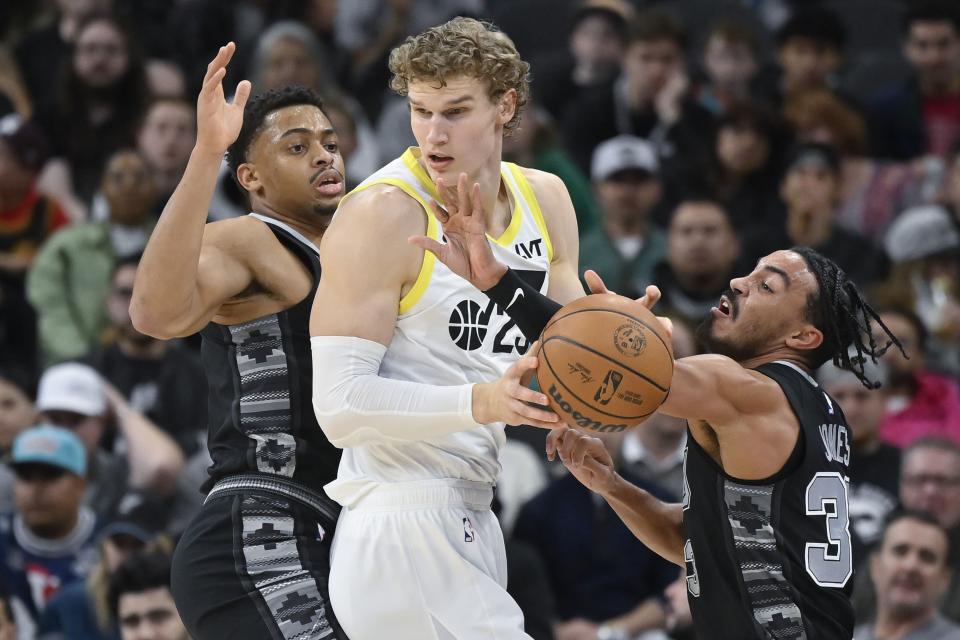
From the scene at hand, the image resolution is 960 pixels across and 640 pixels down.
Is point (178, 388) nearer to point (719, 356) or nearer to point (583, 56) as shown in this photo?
point (583, 56)

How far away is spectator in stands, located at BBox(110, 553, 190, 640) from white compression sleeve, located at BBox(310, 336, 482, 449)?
3.35 meters

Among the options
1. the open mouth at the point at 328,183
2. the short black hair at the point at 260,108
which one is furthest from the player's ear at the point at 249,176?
the open mouth at the point at 328,183

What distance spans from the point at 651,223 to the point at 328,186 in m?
5.67

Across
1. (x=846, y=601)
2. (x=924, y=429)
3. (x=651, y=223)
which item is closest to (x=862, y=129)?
(x=651, y=223)

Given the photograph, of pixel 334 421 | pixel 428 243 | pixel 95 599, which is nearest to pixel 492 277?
pixel 428 243

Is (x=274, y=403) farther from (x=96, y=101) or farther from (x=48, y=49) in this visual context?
(x=48, y=49)

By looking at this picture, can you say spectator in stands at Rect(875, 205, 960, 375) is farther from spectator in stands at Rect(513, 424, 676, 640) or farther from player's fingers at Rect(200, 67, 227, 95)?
player's fingers at Rect(200, 67, 227, 95)

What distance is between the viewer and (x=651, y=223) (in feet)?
34.8

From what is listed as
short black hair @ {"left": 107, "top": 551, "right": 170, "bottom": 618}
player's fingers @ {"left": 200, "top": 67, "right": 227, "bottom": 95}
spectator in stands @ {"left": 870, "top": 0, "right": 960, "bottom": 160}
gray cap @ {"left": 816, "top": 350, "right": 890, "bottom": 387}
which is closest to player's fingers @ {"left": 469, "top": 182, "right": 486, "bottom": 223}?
player's fingers @ {"left": 200, "top": 67, "right": 227, "bottom": 95}

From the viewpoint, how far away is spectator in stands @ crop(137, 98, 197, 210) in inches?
427

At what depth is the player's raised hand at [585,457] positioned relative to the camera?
17.1 feet

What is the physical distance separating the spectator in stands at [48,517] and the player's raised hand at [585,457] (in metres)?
3.98

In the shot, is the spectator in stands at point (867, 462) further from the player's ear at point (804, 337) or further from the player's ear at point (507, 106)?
the player's ear at point (507, 106)

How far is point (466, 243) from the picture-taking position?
14.7 feet
